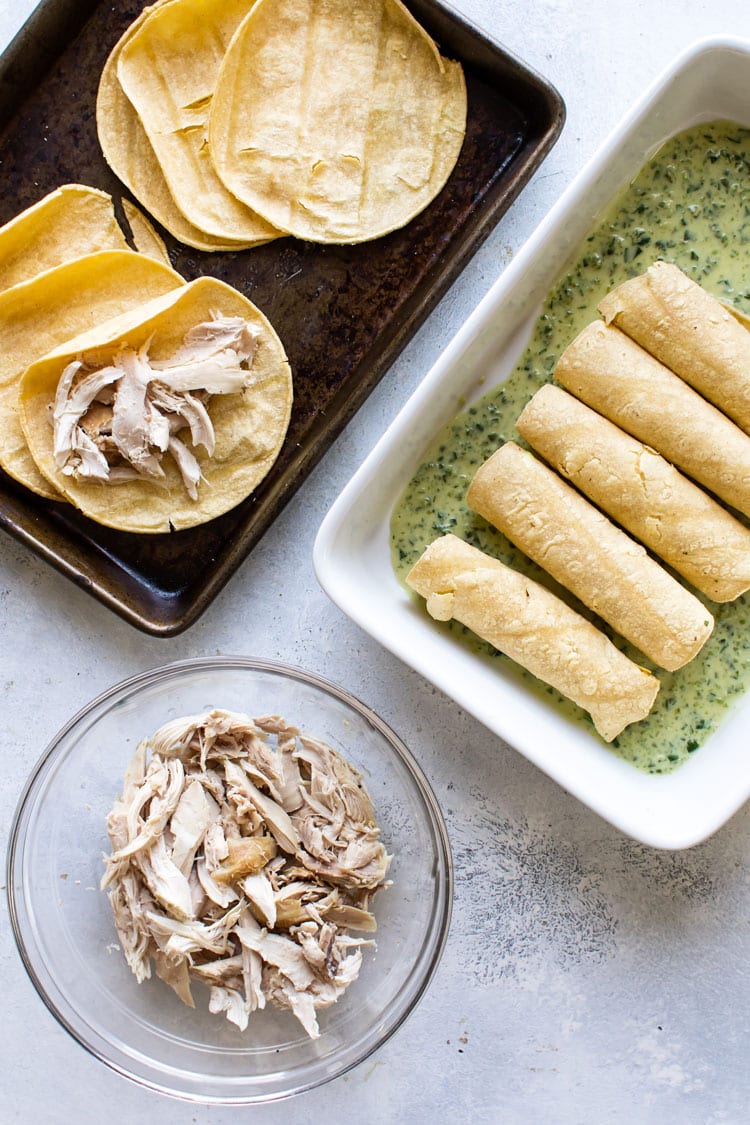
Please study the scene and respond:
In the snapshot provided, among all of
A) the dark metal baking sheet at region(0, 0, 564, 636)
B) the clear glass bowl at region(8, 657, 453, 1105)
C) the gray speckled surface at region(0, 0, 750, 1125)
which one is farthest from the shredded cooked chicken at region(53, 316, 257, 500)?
the clear glass bowl at region(8, 657, 453, 1105)

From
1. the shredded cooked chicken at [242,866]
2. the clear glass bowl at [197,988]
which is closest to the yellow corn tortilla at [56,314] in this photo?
the clear glass bowl at [197,988]

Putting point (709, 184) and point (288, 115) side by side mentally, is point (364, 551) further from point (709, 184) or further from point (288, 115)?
point (709, 184)

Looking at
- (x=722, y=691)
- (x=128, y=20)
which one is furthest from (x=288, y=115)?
(x=722, y=691)

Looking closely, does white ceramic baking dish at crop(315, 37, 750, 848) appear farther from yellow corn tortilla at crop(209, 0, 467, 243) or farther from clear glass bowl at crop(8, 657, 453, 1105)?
yellow corn tortilla at crop(209, 0, 467, 243)

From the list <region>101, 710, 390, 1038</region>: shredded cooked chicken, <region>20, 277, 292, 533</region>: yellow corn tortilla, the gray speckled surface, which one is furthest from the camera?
the gray speckled surface

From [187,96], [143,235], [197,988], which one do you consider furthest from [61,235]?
[197,988]

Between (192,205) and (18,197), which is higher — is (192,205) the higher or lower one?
the higher one
